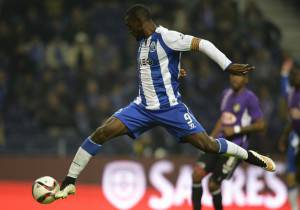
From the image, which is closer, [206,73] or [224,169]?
[224,169]

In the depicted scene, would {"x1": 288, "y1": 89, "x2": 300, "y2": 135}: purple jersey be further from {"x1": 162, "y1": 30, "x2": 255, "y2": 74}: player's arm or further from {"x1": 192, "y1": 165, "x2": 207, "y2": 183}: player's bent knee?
{"x1": 162, "y1": 30, "x2": 255, "y2": 74}: player's arm

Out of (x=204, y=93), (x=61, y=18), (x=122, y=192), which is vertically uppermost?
(x=61, y=18)

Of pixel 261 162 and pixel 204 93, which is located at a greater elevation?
pixel 204 93

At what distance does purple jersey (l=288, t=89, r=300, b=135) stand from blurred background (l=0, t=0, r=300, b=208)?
2764mm

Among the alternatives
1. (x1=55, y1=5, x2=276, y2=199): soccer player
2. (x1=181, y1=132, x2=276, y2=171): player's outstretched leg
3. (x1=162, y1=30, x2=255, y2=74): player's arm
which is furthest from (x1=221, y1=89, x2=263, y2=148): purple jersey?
(x1=162, y1=30, x2=255, y2=74): player's arm

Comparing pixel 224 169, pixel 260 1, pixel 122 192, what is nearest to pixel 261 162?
pixel 224 169

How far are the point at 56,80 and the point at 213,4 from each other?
11.4ft

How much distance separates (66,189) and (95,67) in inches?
298

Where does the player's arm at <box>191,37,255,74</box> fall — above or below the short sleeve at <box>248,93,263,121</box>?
above

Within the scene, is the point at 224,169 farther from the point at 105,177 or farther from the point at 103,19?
the point at 103,19

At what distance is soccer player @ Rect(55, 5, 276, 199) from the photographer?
783cm

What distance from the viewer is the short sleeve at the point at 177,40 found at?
302 inches

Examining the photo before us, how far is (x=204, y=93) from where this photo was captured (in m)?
14.7

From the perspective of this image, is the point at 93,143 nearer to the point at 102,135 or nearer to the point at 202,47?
the point at 102,135
